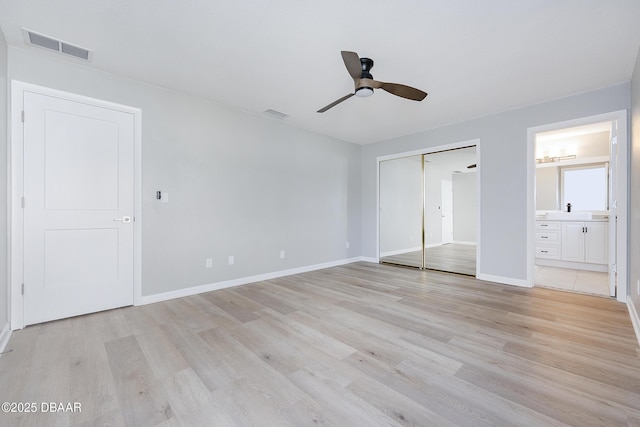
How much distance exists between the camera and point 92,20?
207 cm

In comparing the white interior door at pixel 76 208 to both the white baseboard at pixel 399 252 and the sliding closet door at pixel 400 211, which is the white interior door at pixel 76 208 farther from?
the white baseboard at pixel 399 252

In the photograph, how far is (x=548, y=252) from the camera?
5.12m

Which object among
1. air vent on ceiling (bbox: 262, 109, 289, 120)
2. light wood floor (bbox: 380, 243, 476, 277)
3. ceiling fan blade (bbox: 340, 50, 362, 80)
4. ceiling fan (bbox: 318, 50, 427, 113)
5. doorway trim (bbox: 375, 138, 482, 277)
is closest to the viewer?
ceiling fan blade (bbox: 340, 50, 362, 80)

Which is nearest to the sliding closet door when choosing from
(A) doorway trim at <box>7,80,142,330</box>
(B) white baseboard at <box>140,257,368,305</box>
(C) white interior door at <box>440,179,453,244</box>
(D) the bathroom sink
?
(C) white interior door at <box>440,179,453,244</box>

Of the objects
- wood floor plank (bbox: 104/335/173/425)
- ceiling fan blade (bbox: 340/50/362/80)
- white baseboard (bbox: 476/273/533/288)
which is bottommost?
wood floor plank (bbox: 104/335/173/425)

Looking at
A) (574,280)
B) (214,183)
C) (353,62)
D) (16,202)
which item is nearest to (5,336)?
(16,202)

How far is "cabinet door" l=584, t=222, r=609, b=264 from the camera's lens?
14.7ft

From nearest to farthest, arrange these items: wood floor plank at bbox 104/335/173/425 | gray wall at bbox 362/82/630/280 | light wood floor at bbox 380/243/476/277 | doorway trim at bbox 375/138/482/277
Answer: wood floor plank at bbox 104/335/173/425 → gray wall at bbox 362/82/630/280 → doorway trim at bbox 375/138/482/277 → light wood floor at bbox 380/243/476/277

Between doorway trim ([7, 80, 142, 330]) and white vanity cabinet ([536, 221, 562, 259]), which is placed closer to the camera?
doorway trim ([7, 80, 142, 330])

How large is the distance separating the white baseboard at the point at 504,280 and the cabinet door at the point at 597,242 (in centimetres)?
199

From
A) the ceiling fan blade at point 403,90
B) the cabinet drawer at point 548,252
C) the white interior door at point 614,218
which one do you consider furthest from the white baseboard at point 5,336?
the cabinet drawer at point 548,252

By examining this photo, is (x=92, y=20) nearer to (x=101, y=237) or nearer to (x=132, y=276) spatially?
(x=101, y=237)

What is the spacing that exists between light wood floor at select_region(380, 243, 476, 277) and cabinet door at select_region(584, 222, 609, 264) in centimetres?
176

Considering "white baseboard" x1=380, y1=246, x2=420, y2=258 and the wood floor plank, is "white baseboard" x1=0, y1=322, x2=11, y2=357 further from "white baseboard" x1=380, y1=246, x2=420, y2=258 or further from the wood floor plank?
"white baseboard" x1=380, y1=246, x2=420, y2=258
